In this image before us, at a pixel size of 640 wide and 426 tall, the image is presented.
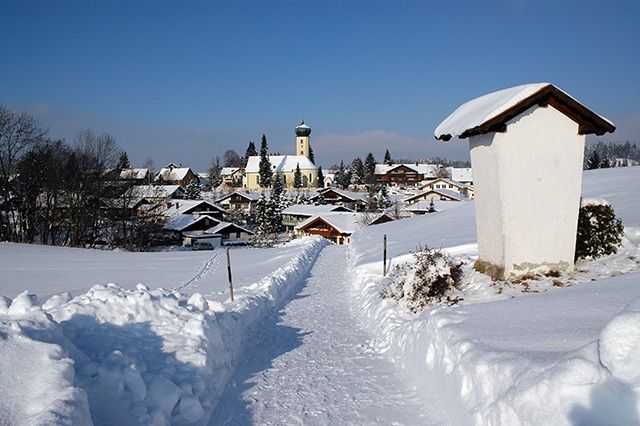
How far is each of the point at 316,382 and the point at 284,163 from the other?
346ft

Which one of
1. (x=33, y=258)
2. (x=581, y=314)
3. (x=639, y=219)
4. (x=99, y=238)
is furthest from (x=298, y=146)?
(x=581, y=314)

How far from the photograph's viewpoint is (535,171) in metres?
9.39

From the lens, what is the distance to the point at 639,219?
45.3 ft

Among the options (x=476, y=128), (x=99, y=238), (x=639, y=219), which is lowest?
(x=99, y=238)

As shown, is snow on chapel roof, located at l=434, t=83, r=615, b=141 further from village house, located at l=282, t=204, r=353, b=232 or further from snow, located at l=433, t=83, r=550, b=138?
village house, located at l=282, t=204, r=353, b=232

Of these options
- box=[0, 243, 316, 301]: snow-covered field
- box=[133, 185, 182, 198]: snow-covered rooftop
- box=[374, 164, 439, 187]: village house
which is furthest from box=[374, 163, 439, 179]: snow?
box=[0, 243, 316, 301]: snow-covered field

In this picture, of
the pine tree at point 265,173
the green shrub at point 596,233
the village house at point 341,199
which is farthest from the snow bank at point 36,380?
the pine tree at point 265,173

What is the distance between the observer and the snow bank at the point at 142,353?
4.69 meters

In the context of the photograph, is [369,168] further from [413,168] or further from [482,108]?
[482,108]

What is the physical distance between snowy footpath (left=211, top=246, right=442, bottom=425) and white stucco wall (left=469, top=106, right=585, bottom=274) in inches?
145

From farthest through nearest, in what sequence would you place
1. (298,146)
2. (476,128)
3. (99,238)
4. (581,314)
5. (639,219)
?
(298,146)
(99,238)
(639,219)
(476,128)
(581,314)

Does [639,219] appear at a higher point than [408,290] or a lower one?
higher

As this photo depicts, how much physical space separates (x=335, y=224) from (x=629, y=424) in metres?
49.8

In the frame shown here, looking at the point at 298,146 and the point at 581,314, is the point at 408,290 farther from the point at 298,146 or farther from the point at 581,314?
the point at 298,146
